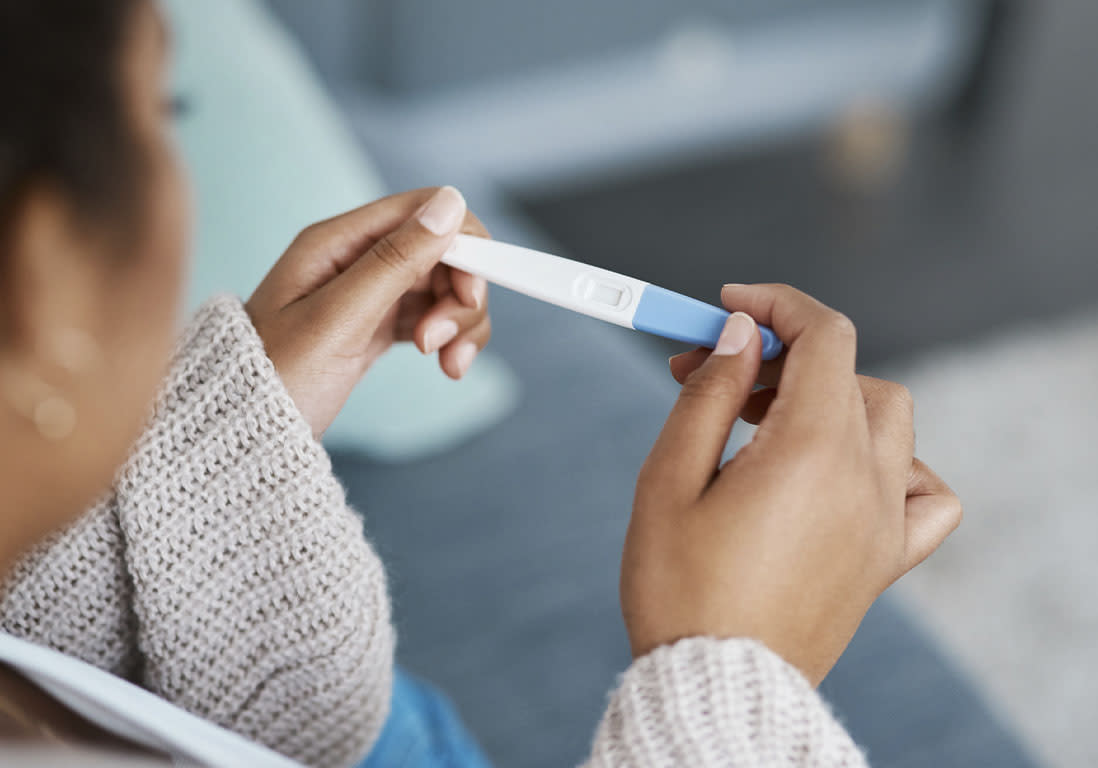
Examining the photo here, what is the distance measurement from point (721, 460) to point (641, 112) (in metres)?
1.66

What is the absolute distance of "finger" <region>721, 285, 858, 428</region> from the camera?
0.35 m

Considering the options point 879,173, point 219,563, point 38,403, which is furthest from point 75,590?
point 879,173

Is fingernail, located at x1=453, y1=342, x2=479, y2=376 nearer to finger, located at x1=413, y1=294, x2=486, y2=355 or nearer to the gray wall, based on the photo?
finger, located at x1=413, y1=294, x2=486, y2=355

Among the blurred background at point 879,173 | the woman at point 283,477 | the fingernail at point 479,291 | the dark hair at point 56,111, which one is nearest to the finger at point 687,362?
the woman at point 283,477

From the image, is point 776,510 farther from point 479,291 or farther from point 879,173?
point 879,173

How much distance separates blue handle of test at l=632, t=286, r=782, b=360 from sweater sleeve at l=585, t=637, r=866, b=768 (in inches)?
5.1

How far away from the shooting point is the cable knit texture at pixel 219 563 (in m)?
0.40

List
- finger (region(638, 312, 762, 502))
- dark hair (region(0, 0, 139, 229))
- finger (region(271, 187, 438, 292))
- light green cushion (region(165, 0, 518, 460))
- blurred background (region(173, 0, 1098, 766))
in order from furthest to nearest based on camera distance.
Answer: blurred background (region(173, 0, 1098, 766))
light green cushion (region(165, 0, 518, 460))
finger (region(271, 187, 438, 292))
finger (region(638, 312, 762, 502))
dark hair (region(0, 0, 139, 229))

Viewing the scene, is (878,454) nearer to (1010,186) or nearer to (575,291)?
(575,291)

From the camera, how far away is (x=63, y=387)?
28 centimetres

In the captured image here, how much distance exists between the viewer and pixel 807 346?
36cm

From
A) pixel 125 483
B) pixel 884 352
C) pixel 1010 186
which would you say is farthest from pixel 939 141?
pixel 125 483

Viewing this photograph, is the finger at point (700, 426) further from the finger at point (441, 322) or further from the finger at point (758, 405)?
the finger at point (441, 322)

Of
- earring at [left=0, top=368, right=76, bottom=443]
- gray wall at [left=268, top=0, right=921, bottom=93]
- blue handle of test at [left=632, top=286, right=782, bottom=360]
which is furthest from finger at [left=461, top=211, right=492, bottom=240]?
gray wall at [left=268, top=0, right=921, bottom=93]
